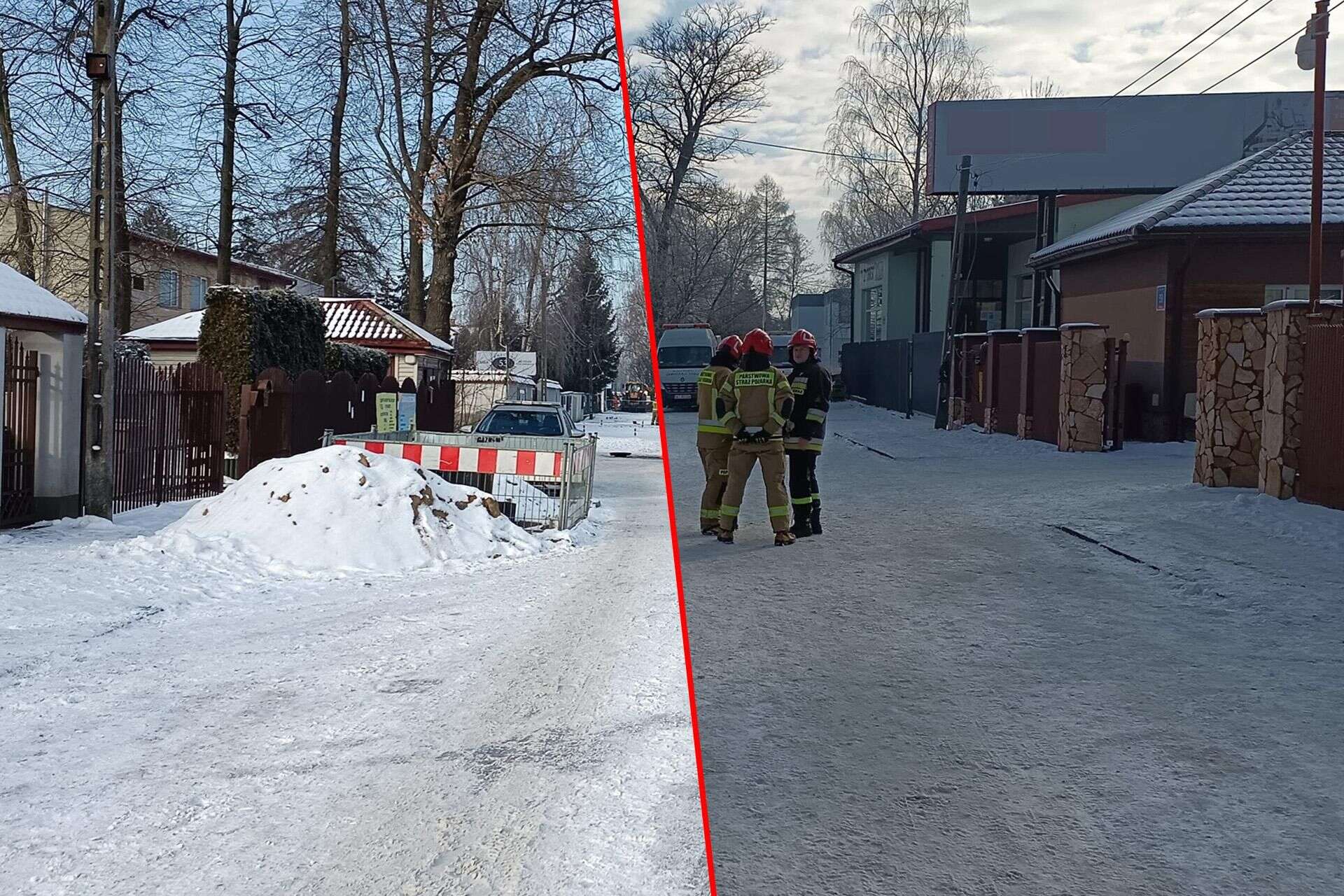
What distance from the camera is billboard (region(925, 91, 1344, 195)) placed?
3334cm

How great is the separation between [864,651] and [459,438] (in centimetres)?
1004

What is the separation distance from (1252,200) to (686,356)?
1198cm

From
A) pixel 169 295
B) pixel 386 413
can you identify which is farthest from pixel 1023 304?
pixel 169 295

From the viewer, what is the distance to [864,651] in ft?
22.9

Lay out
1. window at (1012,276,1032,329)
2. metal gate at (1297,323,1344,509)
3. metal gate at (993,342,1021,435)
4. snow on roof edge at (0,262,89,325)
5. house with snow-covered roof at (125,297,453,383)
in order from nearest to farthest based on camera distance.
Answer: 1. metal gate at (1297,323,1344,509)
2. snow on roof edge at (0,262,89,325)
3. metal gate at (993,342,1021,435)
4. house with snow-covered roof at (125,297,453,383)
5. window at (1012,276,1032,329)

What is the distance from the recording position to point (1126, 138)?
3350 cm

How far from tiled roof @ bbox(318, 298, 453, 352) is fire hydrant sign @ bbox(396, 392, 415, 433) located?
10402mm

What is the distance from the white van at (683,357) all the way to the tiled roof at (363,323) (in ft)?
66.5

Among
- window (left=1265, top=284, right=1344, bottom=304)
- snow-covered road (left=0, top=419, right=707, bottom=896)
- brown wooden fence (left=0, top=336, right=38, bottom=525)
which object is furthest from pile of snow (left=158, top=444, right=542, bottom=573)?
window (left=1265, top=284, right=1344, bottom=304)

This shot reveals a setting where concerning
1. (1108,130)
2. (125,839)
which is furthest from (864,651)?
(1108,130)

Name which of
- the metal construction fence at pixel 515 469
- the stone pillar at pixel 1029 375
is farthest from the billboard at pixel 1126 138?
the metal construction fence at pixel 515 469

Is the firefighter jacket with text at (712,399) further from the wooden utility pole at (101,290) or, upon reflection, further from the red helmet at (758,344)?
the wooden utility pole at (101,290)

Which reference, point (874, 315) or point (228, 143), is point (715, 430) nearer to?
point (228, 143)

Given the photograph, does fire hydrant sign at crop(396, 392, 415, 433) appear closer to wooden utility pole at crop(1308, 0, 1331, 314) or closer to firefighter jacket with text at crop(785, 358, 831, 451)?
firefighter jacket with text at crop(785, 358, 831, 451)
